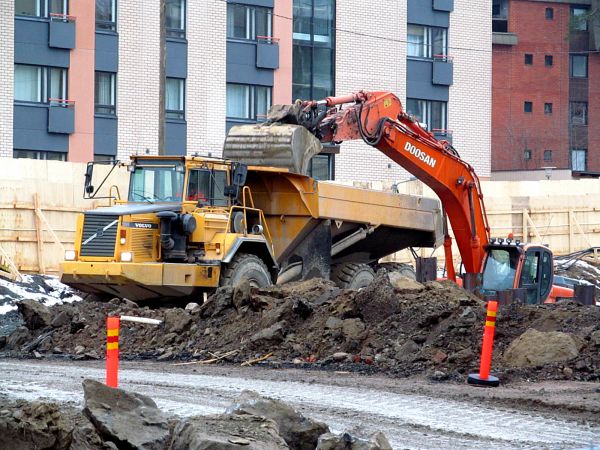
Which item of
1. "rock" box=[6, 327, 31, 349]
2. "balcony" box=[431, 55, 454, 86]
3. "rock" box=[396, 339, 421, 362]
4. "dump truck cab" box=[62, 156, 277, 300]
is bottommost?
"rock" box=[6, 327, 31, 349]

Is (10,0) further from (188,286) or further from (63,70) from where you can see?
(188,286)

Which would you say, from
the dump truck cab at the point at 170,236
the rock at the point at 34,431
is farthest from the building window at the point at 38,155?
the rock at the point at 34,431

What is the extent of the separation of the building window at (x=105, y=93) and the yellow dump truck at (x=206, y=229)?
18.7 meters

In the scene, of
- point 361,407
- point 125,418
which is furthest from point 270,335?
point 125,418

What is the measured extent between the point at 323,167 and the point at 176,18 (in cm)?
780

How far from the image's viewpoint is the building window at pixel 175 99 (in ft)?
136

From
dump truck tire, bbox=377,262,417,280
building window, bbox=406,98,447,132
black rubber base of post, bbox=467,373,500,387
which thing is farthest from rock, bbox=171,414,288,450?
building window, bbox=406,98,447,132

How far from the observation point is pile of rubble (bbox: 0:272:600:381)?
50.0 feet

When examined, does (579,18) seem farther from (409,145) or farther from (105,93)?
(409,145)

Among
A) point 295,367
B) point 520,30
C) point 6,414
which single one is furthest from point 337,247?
point 520,30

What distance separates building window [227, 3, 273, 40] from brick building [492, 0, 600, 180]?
3003cm

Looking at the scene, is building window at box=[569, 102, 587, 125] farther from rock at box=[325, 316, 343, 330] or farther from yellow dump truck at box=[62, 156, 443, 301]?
rock at box=[325, 316, 343, 330]

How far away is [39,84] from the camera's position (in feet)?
129

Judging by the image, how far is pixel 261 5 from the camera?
142ft
